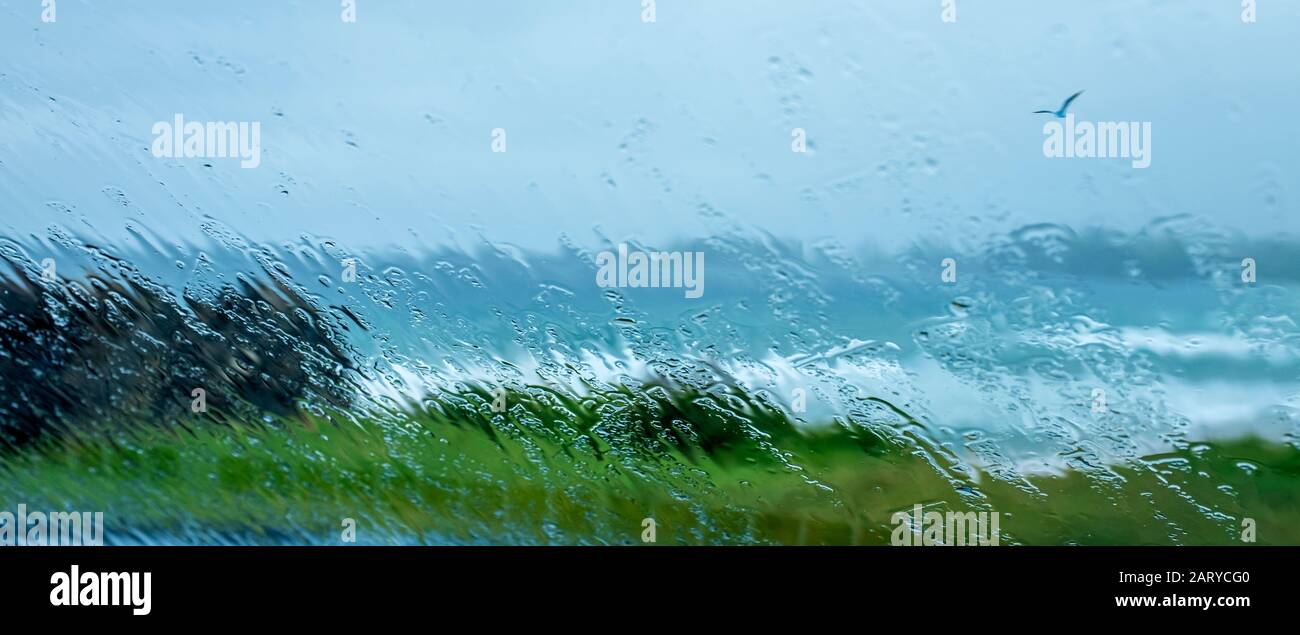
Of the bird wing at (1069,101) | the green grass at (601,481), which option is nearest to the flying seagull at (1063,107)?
the bird wing at (1069,101)

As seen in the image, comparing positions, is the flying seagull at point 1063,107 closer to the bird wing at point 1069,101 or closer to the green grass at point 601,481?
the bird wing at point 1069,101

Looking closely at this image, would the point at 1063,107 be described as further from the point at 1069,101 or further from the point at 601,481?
the point at 601,481

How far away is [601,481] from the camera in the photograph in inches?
121

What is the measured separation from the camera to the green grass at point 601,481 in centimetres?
298

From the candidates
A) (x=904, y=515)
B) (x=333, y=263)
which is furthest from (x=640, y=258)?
(x=904, y=515)

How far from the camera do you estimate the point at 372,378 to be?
10.2ft

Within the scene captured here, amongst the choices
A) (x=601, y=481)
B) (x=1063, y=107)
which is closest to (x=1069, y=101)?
(x=1063, y=107)

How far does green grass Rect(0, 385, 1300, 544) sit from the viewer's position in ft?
9.77

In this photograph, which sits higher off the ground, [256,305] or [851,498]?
[256,305]

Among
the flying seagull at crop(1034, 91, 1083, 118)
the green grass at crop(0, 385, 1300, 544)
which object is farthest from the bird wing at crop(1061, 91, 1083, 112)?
the green grass at crop(0, 385, 1300, 544)

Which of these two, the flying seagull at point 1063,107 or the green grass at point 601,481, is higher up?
the flying seagull at point 1063,107
